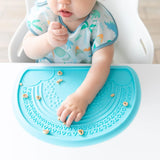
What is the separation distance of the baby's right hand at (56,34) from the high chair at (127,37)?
0.25 m

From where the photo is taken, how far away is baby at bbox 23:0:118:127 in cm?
54

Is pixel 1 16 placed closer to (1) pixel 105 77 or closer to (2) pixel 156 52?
(2) pixel 156 52

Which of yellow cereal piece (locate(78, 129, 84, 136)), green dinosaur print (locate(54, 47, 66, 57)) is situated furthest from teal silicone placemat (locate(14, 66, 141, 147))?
green dinosaur print (locate(54, 47, 66, 57))

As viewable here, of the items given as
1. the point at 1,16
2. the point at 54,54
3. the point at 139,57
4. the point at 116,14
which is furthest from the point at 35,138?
Answer: the point at 1,16

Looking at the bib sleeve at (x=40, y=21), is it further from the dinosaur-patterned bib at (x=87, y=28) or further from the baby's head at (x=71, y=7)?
the baby's head at (x=71, y=7)

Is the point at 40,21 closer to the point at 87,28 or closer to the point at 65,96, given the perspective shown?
the point at 87,28

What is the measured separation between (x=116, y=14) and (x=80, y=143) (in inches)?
21.3

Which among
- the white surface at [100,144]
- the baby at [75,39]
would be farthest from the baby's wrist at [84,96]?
the white surface at [100,144]

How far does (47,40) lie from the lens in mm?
615

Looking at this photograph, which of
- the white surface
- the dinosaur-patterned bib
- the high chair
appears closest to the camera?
the white surface

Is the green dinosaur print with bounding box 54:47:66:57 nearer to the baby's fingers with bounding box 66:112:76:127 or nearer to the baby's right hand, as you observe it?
the baby's right hand

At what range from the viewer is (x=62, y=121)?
0.53 m

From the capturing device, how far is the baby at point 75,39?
544mm

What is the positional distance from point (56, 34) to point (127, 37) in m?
0.38
